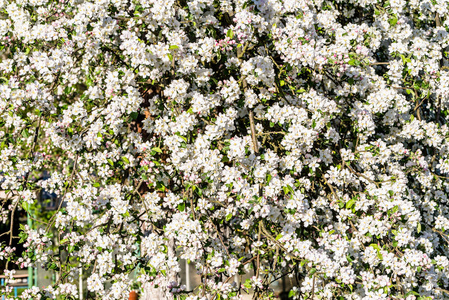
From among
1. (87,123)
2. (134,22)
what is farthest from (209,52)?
(87,123)

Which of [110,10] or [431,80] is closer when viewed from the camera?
[110,10]

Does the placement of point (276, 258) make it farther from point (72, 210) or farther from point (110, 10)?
point (110, 10)

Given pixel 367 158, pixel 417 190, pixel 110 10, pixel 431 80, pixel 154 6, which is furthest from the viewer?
pixel 417 190

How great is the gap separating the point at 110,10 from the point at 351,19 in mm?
2043

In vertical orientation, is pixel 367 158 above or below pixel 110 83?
below

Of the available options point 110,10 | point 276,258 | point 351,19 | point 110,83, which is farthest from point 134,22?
point 351,19

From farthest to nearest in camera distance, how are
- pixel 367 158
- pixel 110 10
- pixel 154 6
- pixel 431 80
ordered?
pixel 431 80 → pixel 367 158 → pixel 110 10 → pixel 154 6

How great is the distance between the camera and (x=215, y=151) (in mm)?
2711

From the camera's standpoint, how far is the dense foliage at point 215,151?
109 inches

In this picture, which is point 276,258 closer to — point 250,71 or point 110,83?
point 250,71

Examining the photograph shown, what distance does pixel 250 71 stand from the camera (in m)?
2.90

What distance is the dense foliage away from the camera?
2.76 metres

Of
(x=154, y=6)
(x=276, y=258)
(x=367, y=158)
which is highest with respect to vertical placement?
(x=154, y=6)

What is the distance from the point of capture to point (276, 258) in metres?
2.79
